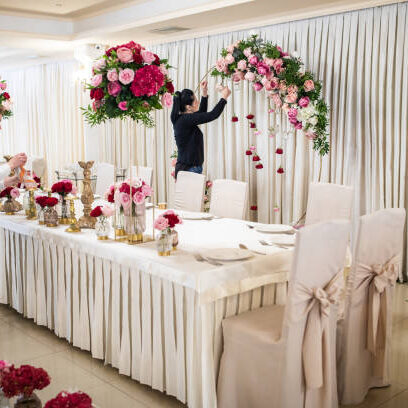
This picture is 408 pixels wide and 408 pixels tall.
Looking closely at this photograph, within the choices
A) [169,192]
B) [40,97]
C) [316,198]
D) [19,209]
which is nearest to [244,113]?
[169,192]

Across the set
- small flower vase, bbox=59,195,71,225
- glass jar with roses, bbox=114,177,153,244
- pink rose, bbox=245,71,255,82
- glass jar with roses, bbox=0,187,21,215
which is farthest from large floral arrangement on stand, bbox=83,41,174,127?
pink rose, bbox=245,71,255,82

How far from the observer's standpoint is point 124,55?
120 inches

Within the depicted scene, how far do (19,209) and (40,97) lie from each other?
6.90 m

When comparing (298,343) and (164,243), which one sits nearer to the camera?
(298,343)

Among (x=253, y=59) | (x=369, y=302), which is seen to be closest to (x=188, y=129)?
(x=253, y=59)

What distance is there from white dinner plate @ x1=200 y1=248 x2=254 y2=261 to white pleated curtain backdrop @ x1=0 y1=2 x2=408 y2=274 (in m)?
1.27

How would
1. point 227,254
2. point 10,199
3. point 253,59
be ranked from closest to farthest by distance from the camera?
point 227,254
point 10,199
point 253,59

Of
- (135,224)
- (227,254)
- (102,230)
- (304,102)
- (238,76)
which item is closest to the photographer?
(227,254)

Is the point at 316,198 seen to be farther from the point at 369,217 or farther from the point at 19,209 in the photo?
the point at 19,209

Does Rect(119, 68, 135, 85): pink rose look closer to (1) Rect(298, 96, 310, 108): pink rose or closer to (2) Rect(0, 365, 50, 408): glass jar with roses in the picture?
(2) Rect(0, 365, 50, 408): glass jar with roses

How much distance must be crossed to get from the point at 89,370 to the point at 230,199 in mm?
1884

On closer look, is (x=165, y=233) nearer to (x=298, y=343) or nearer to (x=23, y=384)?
(x=298, y=343)

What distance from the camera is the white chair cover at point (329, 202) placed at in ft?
12.9

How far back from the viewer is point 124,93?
3.11 meters
